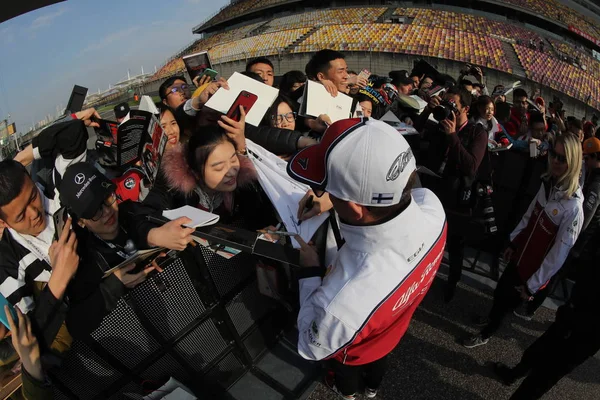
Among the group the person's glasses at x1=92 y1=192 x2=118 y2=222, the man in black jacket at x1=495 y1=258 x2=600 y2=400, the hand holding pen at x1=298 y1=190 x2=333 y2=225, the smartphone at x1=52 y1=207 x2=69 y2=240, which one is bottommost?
the man in black jacket at x1=495 y1=258 x2=600 y2=400

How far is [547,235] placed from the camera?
2.49 metres

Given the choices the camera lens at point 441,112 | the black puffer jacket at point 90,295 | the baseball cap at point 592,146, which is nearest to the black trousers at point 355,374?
the black puffer jacket at point 90,295

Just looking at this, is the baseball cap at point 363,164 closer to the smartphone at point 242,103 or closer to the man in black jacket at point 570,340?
the smartphone at point 242,103

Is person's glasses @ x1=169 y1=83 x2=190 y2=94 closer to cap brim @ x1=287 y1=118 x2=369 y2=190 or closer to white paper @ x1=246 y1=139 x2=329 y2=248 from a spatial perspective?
white paper @ x1=246 y1=139 x2=329 y2=248

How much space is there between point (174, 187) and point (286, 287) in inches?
36.6

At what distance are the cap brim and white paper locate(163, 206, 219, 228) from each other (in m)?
0.42

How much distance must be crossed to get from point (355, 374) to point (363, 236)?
117 centimetres

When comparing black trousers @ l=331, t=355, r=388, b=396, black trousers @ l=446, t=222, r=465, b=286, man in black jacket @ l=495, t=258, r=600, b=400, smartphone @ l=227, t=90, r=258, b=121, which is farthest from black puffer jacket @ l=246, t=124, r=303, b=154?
man in black jacket @ l=495, t=258, r=600, b=400

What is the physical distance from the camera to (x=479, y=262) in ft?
12.9

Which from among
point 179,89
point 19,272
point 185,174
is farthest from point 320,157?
point 179,89

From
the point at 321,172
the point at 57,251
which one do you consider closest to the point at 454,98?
the point at 321,172

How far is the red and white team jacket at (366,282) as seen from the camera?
53.4 inches

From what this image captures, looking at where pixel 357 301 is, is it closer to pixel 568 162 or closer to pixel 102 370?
pixel 102 370

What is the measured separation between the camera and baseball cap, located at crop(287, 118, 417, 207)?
4.00ft
